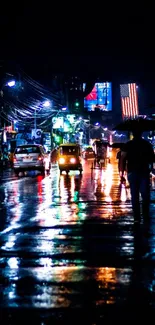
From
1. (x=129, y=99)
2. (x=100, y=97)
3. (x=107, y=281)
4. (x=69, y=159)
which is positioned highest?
(x=100, y=97)

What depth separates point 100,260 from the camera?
825cm

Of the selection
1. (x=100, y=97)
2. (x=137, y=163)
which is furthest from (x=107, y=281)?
(x=100, y=97)

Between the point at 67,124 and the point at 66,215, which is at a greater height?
the point at 67,124

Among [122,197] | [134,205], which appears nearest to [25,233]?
[134,205]

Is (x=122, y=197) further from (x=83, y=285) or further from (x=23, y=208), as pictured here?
(x=83, y=285)

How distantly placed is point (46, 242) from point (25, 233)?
115 cm

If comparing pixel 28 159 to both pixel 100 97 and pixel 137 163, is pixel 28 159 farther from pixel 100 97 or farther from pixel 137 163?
pixel 100 97

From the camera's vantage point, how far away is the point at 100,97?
437 feet

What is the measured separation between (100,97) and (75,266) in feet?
415

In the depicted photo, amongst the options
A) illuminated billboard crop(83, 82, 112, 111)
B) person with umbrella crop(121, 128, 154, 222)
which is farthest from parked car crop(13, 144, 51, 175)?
illuminated billboard crop(83, 82, 112, 111)

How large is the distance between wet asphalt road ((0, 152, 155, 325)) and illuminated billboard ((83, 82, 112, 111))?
11867 cm

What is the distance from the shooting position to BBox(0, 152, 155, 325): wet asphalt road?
575 cm

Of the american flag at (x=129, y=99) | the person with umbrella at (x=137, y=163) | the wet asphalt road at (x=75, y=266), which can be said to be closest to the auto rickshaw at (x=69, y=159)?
the wet asphalt road at (x=75, y=266)

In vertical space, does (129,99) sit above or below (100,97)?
below
